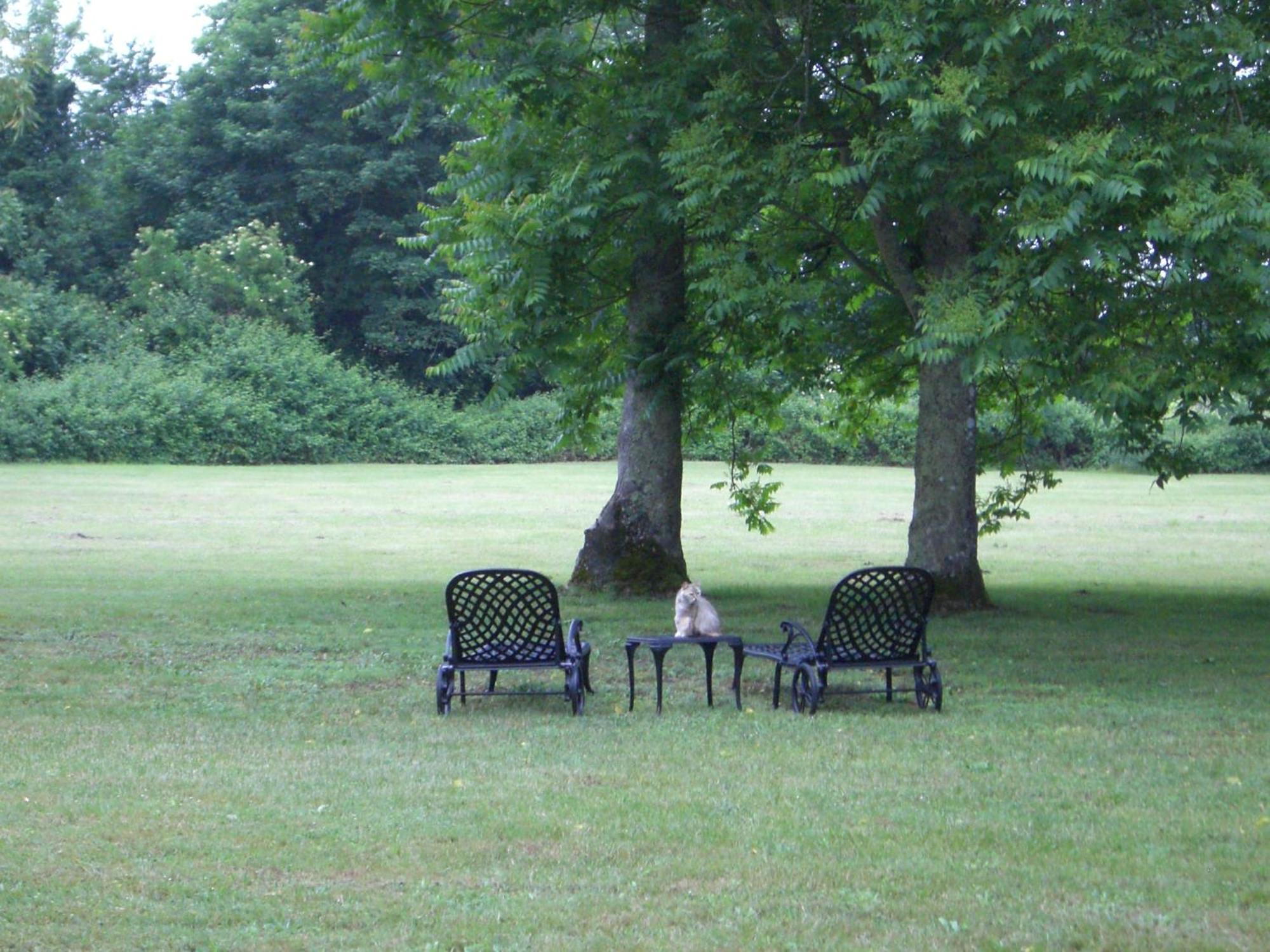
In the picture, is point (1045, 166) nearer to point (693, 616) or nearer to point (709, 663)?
point (693, 616)

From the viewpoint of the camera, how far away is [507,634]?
400 inches

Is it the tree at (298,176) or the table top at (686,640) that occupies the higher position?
the tree at (298,176)

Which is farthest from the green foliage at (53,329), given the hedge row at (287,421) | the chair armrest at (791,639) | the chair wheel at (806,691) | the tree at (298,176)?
the chair wheel at (806,691)

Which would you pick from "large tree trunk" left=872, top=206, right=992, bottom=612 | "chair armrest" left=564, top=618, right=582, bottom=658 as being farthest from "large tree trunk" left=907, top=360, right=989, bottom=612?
"chair armrest" left=564, top=618, right=582, bottom=658

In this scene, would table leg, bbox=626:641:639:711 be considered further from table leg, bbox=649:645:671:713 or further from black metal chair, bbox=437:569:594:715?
black metal chair, bbox=437:569:594:715

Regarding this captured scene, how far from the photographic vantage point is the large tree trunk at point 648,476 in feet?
55.5

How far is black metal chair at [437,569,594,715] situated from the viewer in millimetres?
9875

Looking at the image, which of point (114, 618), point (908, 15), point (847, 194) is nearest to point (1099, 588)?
point (847, 194)

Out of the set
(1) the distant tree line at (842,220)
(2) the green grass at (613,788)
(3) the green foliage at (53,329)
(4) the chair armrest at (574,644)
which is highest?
(3) the green foliage at (53,329)

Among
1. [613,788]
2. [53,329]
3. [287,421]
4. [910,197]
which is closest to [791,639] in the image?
[613,788]

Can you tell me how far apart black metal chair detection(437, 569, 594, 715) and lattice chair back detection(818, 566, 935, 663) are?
1.61 meters

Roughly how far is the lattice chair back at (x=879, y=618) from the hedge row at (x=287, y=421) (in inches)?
1397

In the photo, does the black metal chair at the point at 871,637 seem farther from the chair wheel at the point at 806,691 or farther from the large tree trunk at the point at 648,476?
the large tree trunk at the point at 648,476

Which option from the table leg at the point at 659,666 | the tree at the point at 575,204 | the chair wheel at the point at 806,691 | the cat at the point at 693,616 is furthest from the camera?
the tree at the point at 575,204
